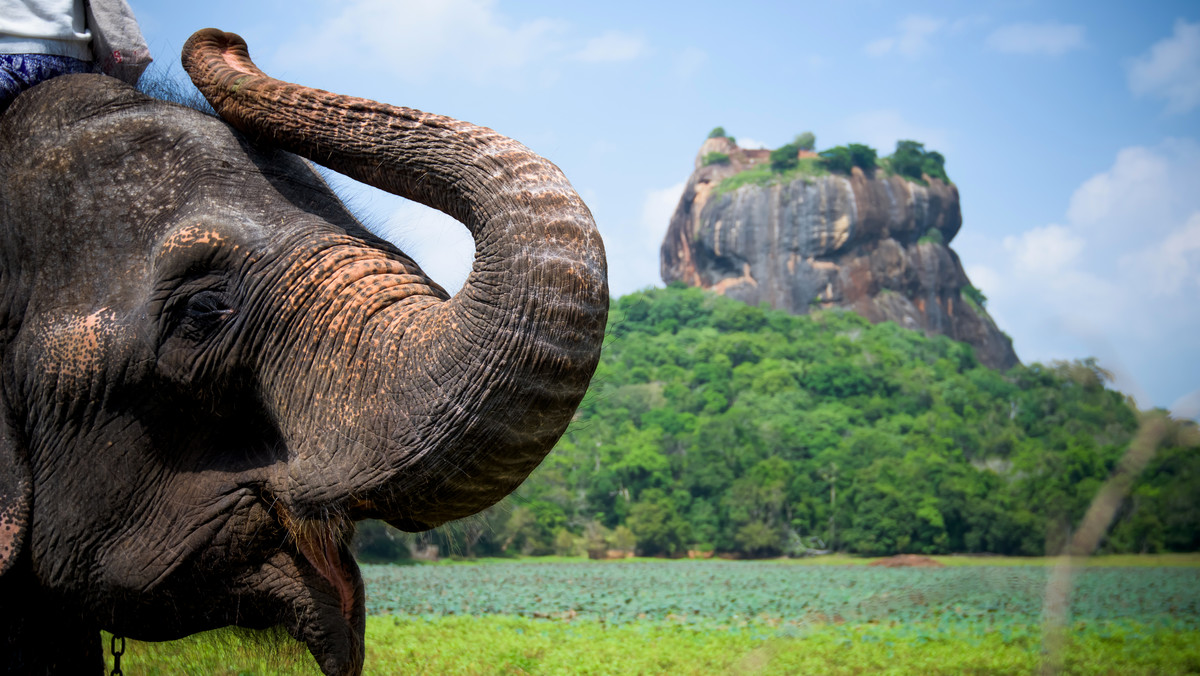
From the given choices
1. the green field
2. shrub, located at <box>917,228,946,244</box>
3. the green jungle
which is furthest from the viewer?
shrub, located at <box>917,228,946,244</box>

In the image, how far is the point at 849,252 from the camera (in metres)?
76.2

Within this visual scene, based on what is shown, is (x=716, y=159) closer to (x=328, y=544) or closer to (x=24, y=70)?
(x=24, y=70)

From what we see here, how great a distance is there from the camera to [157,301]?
6.72ft

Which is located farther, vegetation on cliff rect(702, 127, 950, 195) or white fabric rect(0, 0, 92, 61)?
vegetation on cliff rect(702, 127, 950, 195)

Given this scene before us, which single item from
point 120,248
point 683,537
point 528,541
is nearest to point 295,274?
point 120,248

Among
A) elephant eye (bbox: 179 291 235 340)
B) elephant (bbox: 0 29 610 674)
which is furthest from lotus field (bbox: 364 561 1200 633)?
elephant eye (bbox: 179 291 235 340)

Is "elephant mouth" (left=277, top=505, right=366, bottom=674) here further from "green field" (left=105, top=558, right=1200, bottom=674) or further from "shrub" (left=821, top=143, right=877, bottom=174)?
"shrub" (left=821, top=143, right=877, bottom=174)

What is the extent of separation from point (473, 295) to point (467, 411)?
9.2 inches

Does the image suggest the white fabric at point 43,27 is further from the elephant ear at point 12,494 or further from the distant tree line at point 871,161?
the distant tree line at point 871,161

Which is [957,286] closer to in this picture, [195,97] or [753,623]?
[753,623]

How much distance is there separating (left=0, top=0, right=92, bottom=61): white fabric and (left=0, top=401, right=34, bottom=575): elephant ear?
0.99m

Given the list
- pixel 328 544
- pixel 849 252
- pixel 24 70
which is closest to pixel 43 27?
pixel 24 70

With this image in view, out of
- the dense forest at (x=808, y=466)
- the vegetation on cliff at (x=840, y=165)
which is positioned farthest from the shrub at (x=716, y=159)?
the dense forest at (x=808, y=466)

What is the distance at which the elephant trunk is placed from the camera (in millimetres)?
1699
